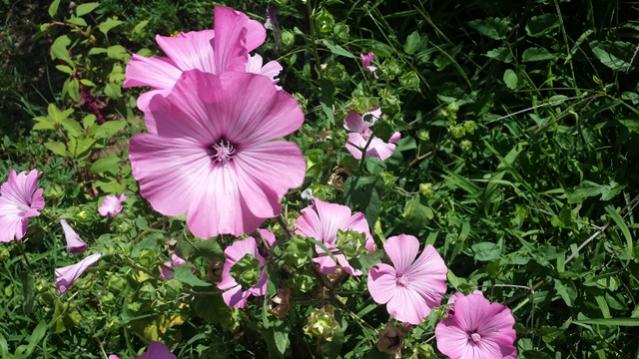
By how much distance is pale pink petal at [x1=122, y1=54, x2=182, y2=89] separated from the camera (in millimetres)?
1003

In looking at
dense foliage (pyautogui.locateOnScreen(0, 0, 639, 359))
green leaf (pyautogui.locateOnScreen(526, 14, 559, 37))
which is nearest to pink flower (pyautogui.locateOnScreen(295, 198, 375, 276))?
dense foliage (pyautogui.locateOnScreen(0, 0, 639, 359))

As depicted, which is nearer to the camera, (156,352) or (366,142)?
(156,352)

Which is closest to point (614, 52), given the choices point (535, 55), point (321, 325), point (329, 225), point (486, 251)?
point (535, 55)

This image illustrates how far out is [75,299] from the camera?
193 centimetres

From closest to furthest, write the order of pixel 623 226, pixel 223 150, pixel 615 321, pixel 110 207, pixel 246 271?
pixel 223 150
pixel 246 271
pixel 615 321
pixel 623 226
pixel 110 207

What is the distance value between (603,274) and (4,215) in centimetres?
148

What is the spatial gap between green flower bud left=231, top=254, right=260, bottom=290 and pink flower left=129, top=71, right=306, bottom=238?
7.9 inches

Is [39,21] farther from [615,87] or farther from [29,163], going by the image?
[615,87]

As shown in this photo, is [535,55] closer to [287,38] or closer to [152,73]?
[287,38]

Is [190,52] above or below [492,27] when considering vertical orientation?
above

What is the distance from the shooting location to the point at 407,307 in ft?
4.95

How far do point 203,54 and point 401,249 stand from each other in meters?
0.72

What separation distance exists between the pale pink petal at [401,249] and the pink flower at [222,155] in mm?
616

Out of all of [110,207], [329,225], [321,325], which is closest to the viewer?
[321,325]
